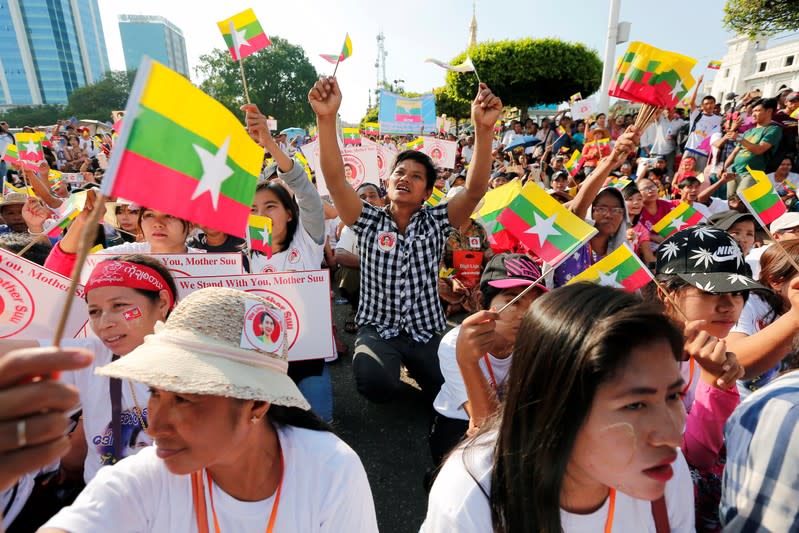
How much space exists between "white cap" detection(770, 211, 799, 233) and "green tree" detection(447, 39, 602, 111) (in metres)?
19.5

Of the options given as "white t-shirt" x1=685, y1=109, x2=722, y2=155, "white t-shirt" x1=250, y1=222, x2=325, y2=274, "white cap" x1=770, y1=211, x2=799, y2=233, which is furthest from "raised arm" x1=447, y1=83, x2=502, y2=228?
"white t-shirt" x1=685, y1=109, x2=722, y2=155

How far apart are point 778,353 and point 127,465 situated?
224 cm

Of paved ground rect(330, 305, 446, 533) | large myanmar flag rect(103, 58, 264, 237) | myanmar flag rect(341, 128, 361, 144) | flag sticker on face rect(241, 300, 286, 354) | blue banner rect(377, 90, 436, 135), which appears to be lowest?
paved ground rect(330, 305, 446, 533)

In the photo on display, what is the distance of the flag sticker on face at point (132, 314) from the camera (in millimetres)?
1769

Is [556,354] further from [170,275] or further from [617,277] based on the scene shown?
[170,275]

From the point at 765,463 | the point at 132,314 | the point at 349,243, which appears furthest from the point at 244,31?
the point at 765,463

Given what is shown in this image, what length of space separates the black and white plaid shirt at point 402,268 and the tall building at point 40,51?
104 meters

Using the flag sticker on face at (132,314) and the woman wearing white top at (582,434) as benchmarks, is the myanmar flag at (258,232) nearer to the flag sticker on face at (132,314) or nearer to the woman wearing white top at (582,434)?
the flag sticker on face at (132,314)

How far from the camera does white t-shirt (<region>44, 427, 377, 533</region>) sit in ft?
3.77

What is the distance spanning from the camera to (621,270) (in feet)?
6.51

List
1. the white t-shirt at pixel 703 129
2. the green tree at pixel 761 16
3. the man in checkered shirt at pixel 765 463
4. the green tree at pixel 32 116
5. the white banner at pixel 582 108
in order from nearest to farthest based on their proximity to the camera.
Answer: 1. the man in checkered shirt at pixel 765 463
2. the white t-shirt at pixel 703 129
3. the white banner at pixel 582 108
4. the green tree at pixel 761 16
5. the green tree at pixel 32 116

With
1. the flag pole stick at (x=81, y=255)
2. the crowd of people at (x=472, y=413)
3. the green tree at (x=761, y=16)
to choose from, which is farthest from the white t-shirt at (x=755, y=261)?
the green tree at (x=761, y=16)

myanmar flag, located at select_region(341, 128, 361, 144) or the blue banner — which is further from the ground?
the blue banner

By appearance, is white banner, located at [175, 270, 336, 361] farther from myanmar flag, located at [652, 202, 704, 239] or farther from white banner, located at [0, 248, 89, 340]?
myanmar flag, located at [652, 202, 704, 239]
